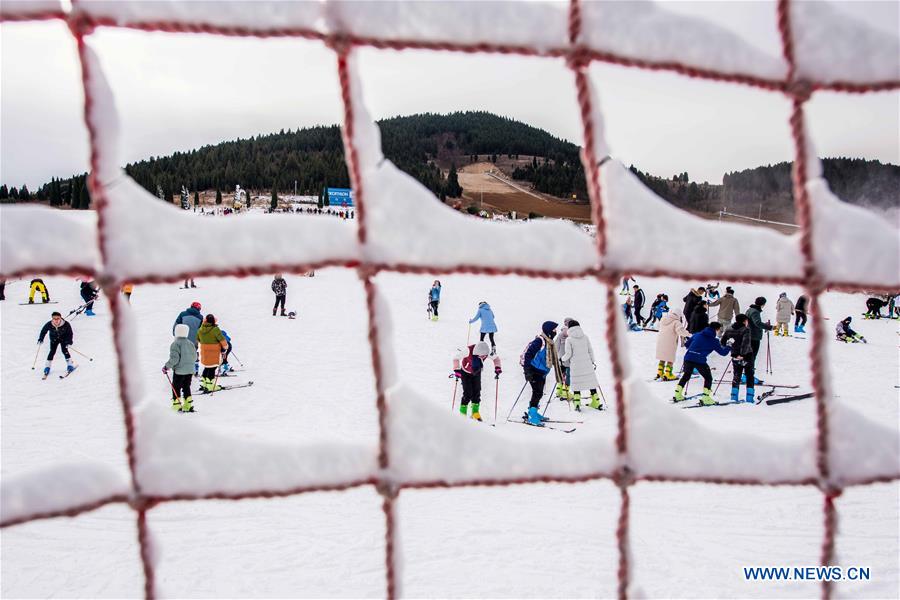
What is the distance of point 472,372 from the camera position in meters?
6.43

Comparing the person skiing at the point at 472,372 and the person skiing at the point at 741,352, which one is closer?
the person skiing at the point at 472,372

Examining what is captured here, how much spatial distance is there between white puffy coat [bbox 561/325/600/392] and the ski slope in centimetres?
44

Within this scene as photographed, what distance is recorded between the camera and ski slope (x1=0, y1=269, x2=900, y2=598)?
159 centimetres

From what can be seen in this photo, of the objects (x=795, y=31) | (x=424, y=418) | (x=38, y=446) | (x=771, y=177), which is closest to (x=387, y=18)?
(x=424, y=418)

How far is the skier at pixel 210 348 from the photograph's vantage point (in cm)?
743

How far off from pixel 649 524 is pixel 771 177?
42.8m

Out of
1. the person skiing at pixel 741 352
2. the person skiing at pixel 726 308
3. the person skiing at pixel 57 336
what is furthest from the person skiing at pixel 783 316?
the person skiing at pixel 57 336

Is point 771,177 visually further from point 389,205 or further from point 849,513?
point 389,205

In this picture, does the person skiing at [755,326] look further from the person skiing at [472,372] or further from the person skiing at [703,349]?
the person skiing at [472,372]

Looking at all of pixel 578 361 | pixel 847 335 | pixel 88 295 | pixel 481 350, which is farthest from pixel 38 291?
pixel 847 335

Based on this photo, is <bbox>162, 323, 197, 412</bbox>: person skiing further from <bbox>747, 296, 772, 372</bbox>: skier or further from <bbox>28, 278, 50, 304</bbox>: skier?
<bbox>28, 278, 50, 304</bbox>: skier

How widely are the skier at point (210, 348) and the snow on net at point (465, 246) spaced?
6373mm

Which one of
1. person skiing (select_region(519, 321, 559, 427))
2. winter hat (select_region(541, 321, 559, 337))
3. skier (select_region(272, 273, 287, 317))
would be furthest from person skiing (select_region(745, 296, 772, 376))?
skier (select_region(272, 273, 287, 317))

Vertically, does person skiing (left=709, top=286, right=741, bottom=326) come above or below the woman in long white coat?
above
